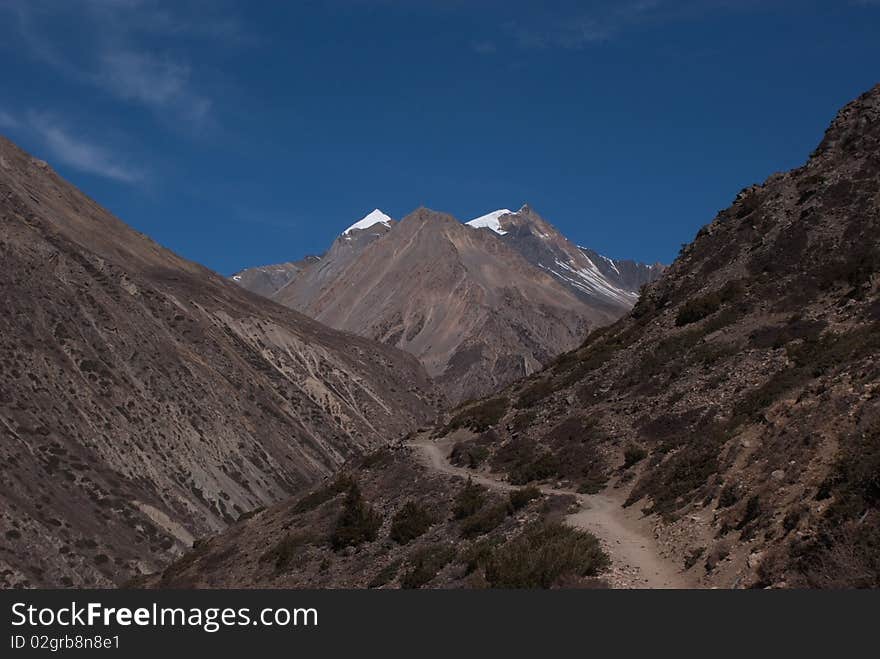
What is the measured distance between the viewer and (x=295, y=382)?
111m

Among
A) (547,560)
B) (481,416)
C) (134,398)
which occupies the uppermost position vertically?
(134,398)

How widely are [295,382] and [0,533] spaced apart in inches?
2243

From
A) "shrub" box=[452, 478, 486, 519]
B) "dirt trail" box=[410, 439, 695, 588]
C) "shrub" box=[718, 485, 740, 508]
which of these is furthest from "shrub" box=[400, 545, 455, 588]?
"shrub" box=[718, 485, 740, 508]

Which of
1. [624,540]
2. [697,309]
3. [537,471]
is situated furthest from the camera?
[697,309]

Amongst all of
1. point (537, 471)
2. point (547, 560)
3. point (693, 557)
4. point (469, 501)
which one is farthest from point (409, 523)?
point (693, 557)

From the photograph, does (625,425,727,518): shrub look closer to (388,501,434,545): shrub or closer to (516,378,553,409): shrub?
(388,501,434,545): shrub

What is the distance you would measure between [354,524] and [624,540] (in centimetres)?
1266

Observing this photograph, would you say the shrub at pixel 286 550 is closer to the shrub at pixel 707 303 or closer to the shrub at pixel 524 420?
the shrub at pixel 524 420

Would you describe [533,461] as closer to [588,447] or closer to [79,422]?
[588,447]

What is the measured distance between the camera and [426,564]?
2589 cm

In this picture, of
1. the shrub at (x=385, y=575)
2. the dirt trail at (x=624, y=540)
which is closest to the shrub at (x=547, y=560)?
the dirt trail at (x=624, y=540)

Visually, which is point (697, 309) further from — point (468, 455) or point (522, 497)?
point (522, 497)

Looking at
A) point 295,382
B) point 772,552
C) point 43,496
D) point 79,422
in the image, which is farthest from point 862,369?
point 295,382

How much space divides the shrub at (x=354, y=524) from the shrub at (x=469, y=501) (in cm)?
329
